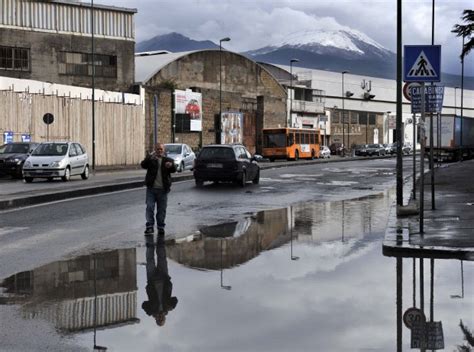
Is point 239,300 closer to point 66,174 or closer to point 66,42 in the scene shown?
point 66,174

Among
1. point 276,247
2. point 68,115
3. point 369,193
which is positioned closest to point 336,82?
point 68,115

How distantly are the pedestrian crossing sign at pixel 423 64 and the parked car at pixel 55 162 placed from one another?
19034 mm

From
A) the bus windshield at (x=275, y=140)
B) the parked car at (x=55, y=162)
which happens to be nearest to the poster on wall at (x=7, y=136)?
the parked car at (x=55, y=162)

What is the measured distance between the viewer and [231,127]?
233 ft

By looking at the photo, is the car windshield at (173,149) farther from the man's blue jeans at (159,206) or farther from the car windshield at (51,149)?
the man's blue jeans at (159,206)

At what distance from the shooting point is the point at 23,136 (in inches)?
1604

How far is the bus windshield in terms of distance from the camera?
61044 mm

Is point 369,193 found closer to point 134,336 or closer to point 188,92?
Result: point 134,336

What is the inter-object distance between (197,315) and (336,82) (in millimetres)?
109984

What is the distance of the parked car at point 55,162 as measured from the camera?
29188 mm

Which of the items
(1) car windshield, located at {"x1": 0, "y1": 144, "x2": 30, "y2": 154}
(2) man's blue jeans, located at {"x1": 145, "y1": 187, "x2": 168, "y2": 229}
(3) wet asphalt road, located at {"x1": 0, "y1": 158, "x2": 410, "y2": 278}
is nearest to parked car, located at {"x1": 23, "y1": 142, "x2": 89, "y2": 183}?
(1) car windshield, located at {"x1": 0, "y1": 144, "x2": 30, "y2": 154}

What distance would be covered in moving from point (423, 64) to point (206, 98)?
5659cm

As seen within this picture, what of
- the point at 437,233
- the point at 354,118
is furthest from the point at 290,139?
the point at 354,118

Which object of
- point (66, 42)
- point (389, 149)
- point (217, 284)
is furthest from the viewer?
point (389, 149)
